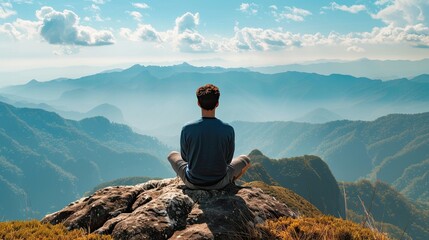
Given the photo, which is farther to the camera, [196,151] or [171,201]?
[196,151]

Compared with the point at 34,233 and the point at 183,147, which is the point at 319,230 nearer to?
the point at 183,147

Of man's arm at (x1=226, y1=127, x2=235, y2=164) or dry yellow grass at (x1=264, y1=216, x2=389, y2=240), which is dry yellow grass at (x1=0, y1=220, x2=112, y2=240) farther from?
man's arm at (x1=226, y1=127, x2=235, y2=164)

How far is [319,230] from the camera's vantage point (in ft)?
23.7

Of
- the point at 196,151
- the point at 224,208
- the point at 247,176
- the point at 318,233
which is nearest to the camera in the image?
the point at 318,233

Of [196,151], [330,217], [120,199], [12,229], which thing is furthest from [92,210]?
[330,217]

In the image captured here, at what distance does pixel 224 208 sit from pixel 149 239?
220 centimetres

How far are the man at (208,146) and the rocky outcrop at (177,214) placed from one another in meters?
0.39

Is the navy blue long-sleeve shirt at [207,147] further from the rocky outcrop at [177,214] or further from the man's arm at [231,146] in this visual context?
the rocky outcrop at [177,214]

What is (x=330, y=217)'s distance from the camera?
28.6 ft

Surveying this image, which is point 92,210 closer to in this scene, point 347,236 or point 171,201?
point 171,201

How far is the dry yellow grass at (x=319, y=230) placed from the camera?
710 cm

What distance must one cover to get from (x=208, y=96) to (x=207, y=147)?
1.53 metres

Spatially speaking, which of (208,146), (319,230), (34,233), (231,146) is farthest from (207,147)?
(34,233)

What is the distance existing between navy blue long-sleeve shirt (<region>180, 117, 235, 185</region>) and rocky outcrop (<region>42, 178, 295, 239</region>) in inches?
20.5
